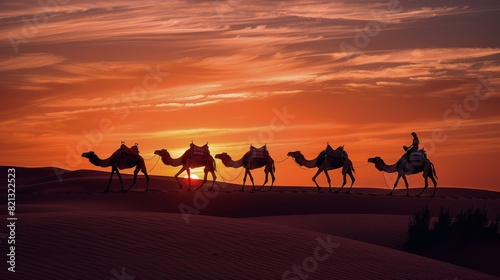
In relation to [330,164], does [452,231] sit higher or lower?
lower

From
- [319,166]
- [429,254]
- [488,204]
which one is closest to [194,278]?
[429,254]

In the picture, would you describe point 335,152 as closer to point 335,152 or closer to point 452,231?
point 335,152

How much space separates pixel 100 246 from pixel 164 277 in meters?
2.36

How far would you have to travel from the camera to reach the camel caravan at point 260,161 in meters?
38.2

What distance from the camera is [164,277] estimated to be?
15383 millimetres

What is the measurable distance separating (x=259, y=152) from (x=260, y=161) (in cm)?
54

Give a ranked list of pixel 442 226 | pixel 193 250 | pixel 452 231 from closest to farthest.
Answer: pixel 193 250, pixel 452 231, pixel 442 226

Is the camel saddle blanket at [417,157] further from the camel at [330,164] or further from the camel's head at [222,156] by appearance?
the camel's head at [222,156]

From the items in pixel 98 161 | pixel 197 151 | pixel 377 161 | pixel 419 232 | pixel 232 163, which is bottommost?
pixel 419 232

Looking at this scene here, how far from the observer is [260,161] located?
41.6 m

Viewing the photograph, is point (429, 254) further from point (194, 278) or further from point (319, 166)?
point (319, 166)

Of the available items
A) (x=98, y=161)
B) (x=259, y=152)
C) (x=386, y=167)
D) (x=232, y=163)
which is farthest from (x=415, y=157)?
(x=98, y=161)

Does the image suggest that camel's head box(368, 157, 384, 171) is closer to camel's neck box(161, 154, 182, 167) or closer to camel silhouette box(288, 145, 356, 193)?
camel silhouette box(288, 145, 356, 193)

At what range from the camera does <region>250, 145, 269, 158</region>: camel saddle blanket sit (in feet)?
135
